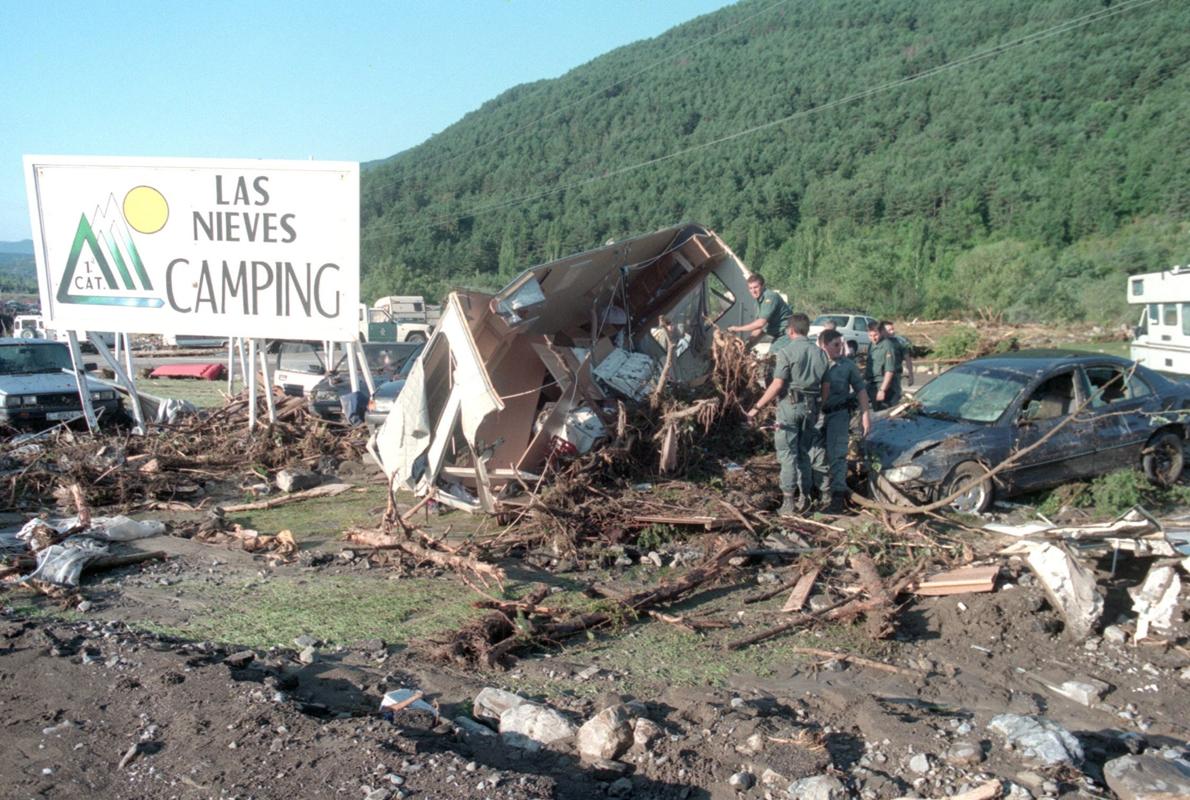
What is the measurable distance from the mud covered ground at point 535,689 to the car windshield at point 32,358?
866cm

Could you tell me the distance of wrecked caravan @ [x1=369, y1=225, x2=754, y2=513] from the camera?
26.9 feet

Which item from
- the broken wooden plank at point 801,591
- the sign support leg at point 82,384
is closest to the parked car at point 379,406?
the sign support leg at point 82,384

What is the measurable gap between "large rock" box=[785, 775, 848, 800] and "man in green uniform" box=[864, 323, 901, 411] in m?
7.96

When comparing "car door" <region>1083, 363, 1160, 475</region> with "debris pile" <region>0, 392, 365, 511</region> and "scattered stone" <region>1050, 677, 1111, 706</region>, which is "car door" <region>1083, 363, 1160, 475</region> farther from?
"debris pile" <region>0, 392, 365, 511</region>

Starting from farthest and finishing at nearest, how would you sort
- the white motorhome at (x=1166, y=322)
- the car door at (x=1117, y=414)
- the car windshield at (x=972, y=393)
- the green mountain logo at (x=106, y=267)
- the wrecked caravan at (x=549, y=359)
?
the white motorhome at (x=1166, y=322) < the green mountain logo at (x=106, y=267) < the car door at (x=1117, y=414) < the car windshield at (x=972, y=393) < the wrecked caravan at (x=549, y=359)

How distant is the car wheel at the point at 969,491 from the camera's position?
27.5 ft

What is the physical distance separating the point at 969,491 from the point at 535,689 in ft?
17.0

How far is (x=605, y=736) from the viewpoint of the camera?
13.5ft

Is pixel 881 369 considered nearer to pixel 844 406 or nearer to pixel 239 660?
pixel 844 406

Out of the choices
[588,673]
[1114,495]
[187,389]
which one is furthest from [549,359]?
[187,389]

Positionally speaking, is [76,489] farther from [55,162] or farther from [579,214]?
[579,214]

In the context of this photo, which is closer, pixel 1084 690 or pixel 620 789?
pixel 620 789

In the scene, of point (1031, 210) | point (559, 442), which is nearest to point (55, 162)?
point (559, 442)

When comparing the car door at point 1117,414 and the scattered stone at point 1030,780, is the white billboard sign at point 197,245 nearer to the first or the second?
the car door at point 1117,414
